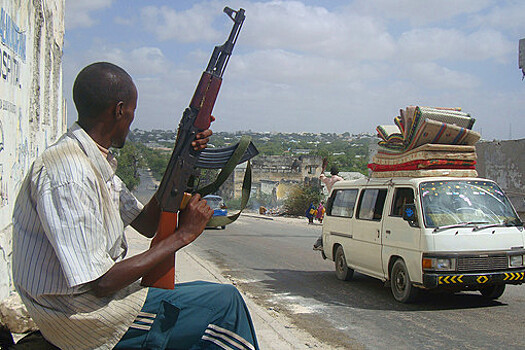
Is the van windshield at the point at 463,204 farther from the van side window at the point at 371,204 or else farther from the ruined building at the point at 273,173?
the ruined building at the point at 273,173

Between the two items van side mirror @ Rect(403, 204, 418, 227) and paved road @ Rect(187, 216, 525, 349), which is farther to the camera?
van side mirror @ Rect(403, 204, 418, 227)

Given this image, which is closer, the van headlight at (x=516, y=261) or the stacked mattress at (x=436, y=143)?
the van headlight at (x=516, y=261)

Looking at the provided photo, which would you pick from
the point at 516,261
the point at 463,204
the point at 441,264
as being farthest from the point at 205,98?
the point at 516,261

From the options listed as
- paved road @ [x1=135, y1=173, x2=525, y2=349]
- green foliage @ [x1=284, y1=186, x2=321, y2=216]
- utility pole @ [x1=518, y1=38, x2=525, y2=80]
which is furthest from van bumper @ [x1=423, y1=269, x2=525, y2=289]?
green foliage @ [x1=284, y1=186, x2=321, y2=216]

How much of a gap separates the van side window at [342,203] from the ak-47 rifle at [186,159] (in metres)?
6.73

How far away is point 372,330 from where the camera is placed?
6594 mm

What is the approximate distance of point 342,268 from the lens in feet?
32.8

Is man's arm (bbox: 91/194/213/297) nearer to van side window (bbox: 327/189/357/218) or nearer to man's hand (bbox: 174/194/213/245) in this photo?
man's hand (bbox: 174/194/213/245)

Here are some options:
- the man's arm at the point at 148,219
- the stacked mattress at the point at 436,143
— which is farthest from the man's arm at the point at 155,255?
the stacked mattress at the point at 436,143

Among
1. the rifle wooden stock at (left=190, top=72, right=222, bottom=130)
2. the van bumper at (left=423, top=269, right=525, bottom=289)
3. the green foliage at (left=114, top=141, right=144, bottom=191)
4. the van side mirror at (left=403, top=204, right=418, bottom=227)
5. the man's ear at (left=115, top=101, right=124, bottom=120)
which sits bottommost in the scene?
the van bumper at (left=423, top=269, right=525, bottom=289)

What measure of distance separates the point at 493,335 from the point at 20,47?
20.1 feet

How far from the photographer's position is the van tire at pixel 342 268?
32.3ft

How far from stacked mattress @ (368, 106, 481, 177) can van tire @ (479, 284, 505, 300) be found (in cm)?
169

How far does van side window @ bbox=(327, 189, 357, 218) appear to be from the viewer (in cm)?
977
